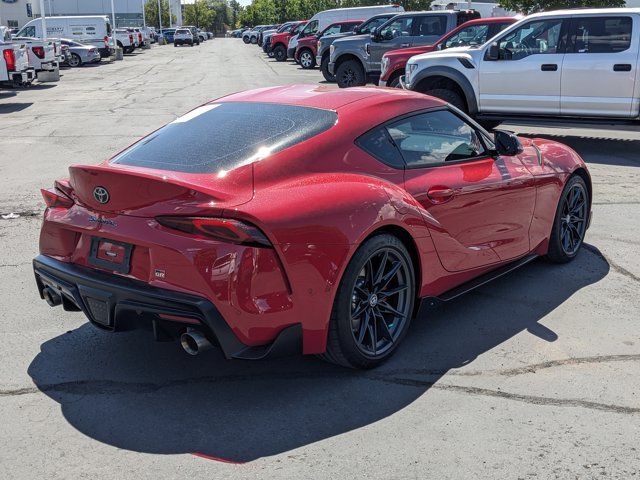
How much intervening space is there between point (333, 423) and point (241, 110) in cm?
199

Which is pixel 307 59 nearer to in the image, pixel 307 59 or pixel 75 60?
pixel 307 59

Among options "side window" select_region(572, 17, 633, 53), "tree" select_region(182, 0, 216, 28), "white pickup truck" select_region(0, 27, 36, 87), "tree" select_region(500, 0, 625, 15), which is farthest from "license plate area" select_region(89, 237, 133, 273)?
"tree" select_region(182, 0, 216, 28)

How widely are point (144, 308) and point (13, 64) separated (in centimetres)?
1709

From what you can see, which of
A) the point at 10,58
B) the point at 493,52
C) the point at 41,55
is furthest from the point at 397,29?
the point at 41,55

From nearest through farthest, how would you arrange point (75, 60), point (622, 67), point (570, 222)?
1. point (570, 222)
2. point (622, 67)
3. point (75, 60)

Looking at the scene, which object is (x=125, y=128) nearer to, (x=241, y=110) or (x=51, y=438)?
(x=241, y=110)

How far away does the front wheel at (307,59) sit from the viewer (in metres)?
32.2

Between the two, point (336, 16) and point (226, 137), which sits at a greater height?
point (336, 16)

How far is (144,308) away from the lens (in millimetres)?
3559

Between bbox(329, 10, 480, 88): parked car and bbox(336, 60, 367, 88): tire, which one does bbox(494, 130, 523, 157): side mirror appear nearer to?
bbox(329, 10, 480, 88): parked car

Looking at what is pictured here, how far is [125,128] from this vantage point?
45.7ft

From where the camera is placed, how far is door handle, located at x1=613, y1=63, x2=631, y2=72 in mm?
10685

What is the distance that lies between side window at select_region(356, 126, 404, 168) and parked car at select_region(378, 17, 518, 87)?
37.9ft

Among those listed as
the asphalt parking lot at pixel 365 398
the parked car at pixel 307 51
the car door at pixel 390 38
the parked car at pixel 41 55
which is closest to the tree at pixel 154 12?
the parked car at pixel 307 51
